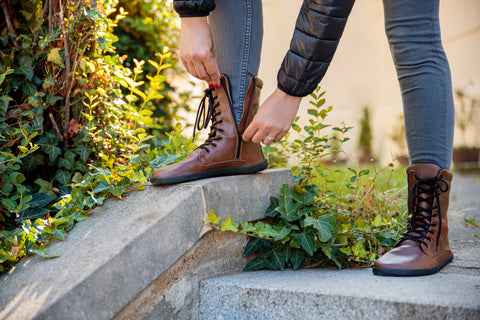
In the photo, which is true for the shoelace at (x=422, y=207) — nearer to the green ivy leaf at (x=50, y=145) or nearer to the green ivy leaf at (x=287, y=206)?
the green ivy leaf at (x=287, y=206)

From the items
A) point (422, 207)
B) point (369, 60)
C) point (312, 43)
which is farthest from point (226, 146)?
point (369, 60)

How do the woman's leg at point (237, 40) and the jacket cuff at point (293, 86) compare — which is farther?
the woman's leg at point (237, 40)

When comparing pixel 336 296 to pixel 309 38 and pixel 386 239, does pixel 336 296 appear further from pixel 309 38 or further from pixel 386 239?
pixel 309 38

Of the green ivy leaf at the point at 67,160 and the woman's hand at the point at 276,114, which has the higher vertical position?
the woman's hand at the point at 276,114

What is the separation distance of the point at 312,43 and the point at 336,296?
0.71m

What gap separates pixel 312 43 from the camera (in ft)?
3.83

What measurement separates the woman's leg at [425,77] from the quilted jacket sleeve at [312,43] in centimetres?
27

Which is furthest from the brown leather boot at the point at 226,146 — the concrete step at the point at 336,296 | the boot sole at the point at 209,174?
the concrete step at the point at 336,296

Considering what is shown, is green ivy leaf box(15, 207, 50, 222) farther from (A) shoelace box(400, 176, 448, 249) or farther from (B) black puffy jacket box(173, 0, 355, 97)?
(A) shoelace box(400, 176, 448, 249)

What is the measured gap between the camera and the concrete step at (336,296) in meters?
0.96

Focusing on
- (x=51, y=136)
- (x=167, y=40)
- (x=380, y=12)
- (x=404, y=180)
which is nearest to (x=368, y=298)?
(x=51, y=136)

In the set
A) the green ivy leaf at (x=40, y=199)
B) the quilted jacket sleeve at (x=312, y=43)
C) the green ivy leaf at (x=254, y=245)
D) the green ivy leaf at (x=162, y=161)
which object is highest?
the quilted jacket sleeve at (x=312, y=43)

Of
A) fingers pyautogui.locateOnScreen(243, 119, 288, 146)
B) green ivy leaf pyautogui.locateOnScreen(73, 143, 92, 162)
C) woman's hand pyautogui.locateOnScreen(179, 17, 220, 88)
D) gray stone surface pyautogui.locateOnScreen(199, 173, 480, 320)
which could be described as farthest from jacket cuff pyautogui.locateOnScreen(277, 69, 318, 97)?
green ivy leaf pyautogui.locateOnScreen(73, 143, 92, 162)

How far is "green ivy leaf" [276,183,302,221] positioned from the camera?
53.4 inches
